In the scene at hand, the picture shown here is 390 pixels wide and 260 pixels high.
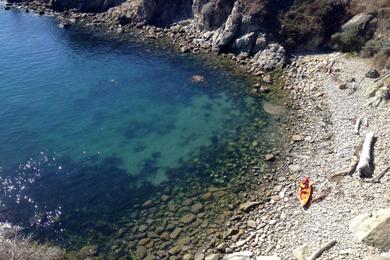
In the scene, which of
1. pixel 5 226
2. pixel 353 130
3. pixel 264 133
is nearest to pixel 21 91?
pixel 5 226

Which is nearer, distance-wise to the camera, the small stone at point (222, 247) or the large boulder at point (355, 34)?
the small stone at point (222, 247)

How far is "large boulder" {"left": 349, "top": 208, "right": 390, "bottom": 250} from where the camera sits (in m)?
26.0

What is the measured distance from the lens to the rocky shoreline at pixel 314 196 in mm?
28516

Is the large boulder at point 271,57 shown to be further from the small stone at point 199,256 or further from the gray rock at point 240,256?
the small stone at point 199,256

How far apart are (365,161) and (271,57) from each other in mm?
22923

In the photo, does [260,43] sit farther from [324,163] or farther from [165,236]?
[165,236]

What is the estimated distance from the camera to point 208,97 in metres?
48.0

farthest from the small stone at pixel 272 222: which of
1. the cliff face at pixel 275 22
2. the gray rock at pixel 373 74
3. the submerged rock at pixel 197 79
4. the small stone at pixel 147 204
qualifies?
the cliff face at pixel 275 22

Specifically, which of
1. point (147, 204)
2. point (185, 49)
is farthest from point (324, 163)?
point (185, 49)

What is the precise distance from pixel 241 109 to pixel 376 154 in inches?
613

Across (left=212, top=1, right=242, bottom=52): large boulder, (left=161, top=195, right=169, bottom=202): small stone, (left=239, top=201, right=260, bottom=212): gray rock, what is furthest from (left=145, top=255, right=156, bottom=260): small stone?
(left=212, top=1, right=242, bottom=52): large boulder

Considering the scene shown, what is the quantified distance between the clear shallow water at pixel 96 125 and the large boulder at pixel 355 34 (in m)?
14.4

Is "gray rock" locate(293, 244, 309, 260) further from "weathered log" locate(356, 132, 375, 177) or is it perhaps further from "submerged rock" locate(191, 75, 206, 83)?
"submerged rock" locate(191, 75, 206, 83)

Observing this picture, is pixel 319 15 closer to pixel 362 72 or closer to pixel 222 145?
pixel 362 72
